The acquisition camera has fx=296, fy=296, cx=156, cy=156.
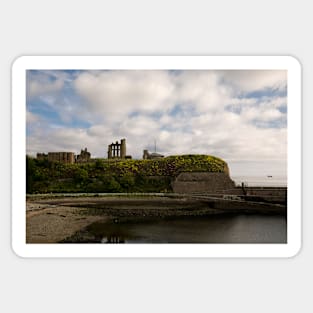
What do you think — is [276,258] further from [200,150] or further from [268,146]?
[200,150]

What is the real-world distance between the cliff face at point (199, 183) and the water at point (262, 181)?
8 centimetres

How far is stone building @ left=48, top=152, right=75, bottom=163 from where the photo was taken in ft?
7.54

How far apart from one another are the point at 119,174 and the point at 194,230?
75 centimetres

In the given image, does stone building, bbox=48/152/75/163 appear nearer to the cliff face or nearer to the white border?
the white border

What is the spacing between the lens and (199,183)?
7.97ft

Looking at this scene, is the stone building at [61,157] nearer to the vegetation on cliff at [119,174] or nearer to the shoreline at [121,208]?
the vegetation on cliff at [119,174]

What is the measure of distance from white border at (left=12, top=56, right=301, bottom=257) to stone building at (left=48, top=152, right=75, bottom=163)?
211 millimetres

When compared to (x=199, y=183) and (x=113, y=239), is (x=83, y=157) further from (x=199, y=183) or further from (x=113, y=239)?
(x=199, y=183)

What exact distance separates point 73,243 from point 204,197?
3.60 feet

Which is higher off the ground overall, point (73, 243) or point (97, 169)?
point (97, 169)

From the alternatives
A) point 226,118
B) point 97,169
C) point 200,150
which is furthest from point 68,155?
point 226,118

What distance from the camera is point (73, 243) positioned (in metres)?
2.28
